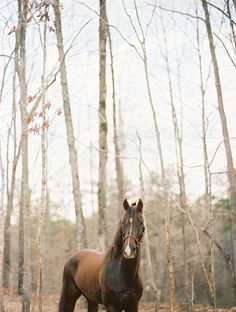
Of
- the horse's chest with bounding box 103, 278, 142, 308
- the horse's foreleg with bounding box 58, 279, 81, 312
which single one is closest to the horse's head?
the horse's chest with bounding box 103, 278, 142, 308

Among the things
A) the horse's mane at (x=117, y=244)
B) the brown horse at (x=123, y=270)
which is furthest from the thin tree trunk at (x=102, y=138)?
the horse's mane at (x=117, y=244)

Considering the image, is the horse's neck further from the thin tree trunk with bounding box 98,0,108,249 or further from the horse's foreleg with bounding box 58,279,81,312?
the thin tree trunk with bounding box 98,0,108,249

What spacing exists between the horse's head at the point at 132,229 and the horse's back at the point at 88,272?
4.28 feet

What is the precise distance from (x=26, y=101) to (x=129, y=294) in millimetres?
5714

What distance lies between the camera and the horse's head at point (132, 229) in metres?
4.81

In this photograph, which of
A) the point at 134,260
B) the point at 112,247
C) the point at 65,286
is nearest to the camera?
the point at 134,260

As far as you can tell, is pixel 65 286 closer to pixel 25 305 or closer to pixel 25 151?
pixel 25 305

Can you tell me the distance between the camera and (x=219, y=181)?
21.4 metres

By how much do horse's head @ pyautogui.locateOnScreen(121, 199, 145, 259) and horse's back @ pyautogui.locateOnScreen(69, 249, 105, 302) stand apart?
4.28ft

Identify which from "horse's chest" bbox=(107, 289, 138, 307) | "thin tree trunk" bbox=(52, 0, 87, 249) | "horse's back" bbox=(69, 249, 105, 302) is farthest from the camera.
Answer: "thin tree trunk" bbox=(52, 0, 87, 249)

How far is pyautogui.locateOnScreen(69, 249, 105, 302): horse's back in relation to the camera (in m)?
6.05

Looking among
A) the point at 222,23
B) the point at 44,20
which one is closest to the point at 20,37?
the point at 44,20

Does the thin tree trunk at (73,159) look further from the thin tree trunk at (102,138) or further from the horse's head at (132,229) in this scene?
the horse's head at (132,229)

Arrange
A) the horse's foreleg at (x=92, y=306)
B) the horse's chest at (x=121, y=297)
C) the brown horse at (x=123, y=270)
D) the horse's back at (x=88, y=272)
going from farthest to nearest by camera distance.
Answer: the horse's foreleg at (x=92, y=306) → the horse's back at (x=88, y=272) → the horse's chest at (x=121, y=297) → the brown horse at (x=123, y=270)
